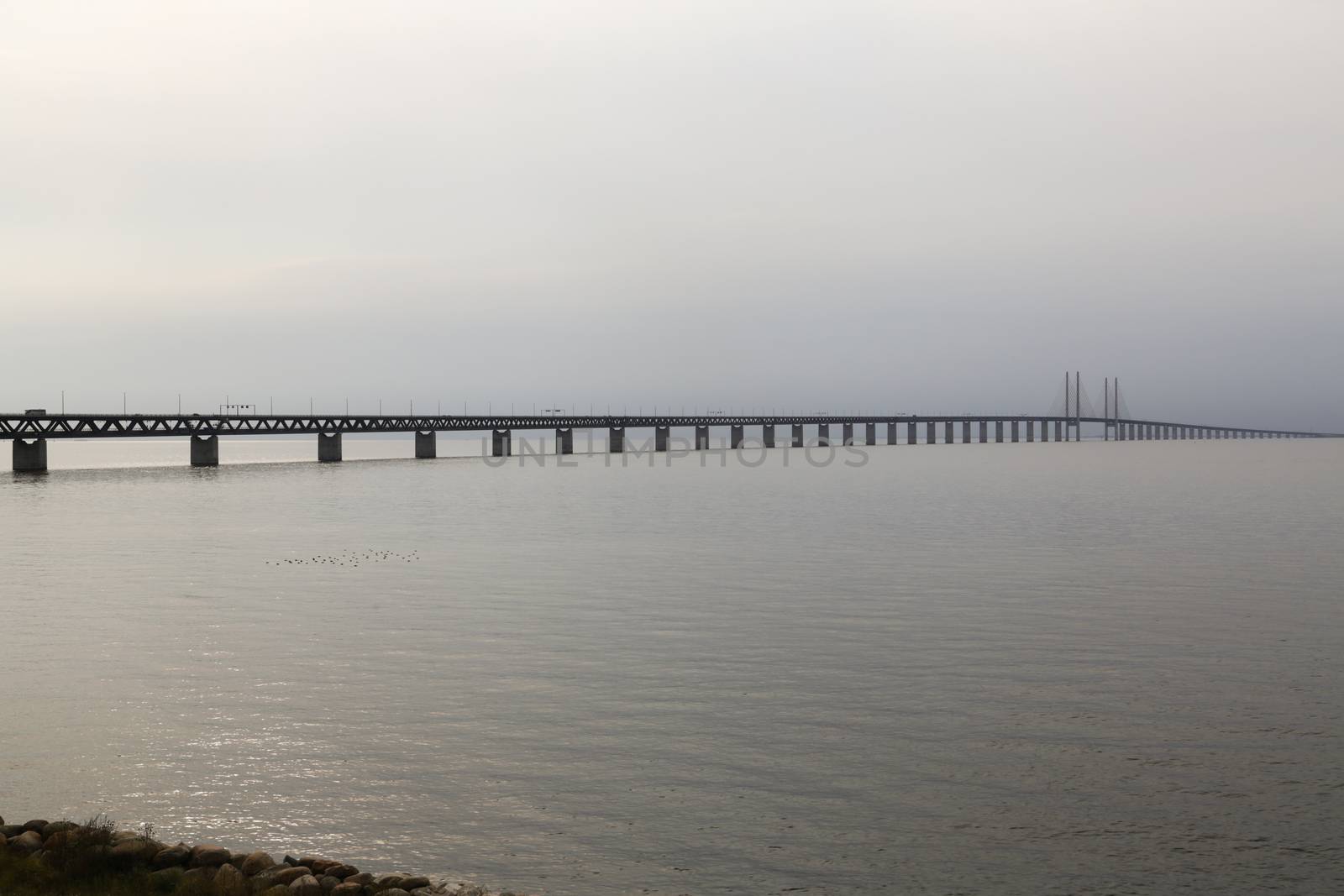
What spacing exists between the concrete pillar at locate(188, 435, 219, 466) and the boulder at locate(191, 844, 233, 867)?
168 metres

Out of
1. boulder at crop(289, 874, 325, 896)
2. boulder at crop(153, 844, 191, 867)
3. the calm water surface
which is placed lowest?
the calm water surface

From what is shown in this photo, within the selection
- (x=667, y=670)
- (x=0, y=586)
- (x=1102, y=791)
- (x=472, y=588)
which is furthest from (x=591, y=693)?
(x=0, y=586)

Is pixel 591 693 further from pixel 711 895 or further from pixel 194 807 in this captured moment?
pixel 711 895

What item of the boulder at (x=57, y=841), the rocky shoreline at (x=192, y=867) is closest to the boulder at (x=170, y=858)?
the rocky shoreline at (x=192, y=867)

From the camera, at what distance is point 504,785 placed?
1577 cm

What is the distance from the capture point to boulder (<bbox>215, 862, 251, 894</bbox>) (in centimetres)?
1143

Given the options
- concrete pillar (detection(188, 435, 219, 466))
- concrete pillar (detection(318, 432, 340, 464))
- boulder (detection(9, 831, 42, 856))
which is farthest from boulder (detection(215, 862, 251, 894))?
concrete pillar (detection(318, 432, 340, 464))

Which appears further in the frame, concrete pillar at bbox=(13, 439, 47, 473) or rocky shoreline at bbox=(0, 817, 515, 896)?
concrete pillar at bbox=(13, 439, 47, 473)

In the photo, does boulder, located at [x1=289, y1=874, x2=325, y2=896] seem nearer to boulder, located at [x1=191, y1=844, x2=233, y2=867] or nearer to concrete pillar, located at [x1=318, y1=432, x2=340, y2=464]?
boulder, located at [x1=191, y1=844, x2=233, y2=867]

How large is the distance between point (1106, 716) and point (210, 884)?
13870mm

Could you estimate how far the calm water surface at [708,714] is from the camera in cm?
1354

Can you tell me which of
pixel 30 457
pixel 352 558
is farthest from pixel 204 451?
pixel 352 558

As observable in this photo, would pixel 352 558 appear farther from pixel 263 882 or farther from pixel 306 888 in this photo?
pixel 306 888

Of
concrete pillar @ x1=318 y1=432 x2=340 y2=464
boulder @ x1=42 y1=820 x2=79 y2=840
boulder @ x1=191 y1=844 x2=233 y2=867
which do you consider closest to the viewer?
boulder @ x1=191 y1=844 x2=233 y2=867
